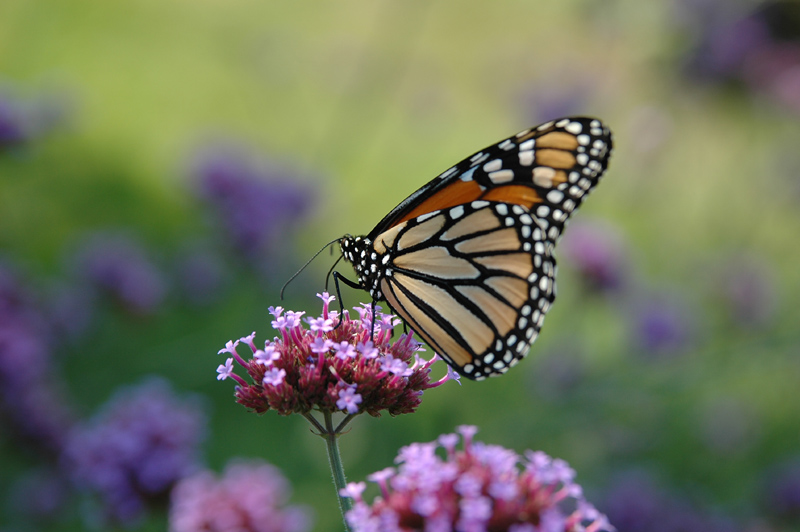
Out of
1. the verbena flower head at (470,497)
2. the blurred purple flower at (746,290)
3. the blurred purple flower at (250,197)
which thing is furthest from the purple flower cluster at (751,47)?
the verbena flower head at (470,497)

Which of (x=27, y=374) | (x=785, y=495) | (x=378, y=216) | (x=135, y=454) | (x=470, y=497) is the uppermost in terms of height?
(x=378, y=216)

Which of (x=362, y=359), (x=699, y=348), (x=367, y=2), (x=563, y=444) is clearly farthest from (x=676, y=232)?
(x=362, y=359)

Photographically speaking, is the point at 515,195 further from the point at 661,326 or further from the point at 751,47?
the point at 751,47

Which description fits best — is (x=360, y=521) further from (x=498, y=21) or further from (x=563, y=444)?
(x=498, y=21)

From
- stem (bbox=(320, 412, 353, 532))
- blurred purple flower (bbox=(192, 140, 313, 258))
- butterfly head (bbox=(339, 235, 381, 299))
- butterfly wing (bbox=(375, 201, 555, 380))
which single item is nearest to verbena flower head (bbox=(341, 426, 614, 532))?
stem (bbox=(320, 412, 353, 532))

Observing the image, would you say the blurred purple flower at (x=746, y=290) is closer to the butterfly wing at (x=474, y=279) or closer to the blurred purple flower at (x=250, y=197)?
the blurred purple flower at (x=250, y=197)

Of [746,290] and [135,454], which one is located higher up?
[746,290]

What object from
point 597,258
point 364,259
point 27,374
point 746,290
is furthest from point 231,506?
point 746,290
